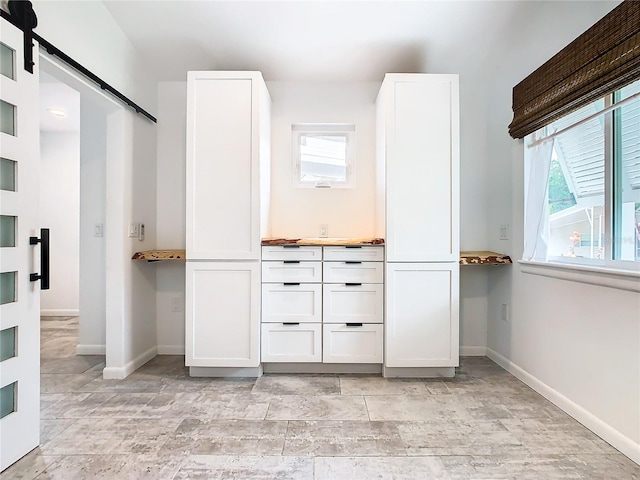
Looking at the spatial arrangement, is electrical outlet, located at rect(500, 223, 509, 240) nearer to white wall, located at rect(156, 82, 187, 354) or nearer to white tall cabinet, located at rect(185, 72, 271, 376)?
white tall cabinet, located at rect(185, 72, 271, 376)

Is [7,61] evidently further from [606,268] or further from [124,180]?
[606,268]

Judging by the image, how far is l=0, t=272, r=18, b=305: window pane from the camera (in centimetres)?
152

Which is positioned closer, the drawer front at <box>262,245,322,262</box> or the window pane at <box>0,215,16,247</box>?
the window pane at <box>0,215,16,247</box>

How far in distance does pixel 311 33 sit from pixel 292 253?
162 cm

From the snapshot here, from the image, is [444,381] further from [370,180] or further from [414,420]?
[370,180]

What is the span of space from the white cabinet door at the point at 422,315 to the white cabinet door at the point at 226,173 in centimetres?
105

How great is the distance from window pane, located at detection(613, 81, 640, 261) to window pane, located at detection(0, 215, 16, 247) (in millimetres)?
2931

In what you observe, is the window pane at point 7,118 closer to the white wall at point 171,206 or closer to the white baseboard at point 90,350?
the white wall at point 171,206

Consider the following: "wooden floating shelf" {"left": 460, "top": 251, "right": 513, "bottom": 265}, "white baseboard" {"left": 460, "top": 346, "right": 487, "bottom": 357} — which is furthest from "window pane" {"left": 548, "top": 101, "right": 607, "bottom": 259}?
"white baseboard" {"left": 460, "top": 346, "right": 487, "bottom": 357}

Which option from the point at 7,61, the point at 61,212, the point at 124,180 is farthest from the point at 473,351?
the point at 61,212

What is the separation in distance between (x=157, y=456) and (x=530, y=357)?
2.31 m

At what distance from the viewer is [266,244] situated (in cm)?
247

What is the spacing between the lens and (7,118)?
1526 millimetres

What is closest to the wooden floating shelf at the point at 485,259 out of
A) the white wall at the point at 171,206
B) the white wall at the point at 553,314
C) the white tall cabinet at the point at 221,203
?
the white wall at the point at 553,314
